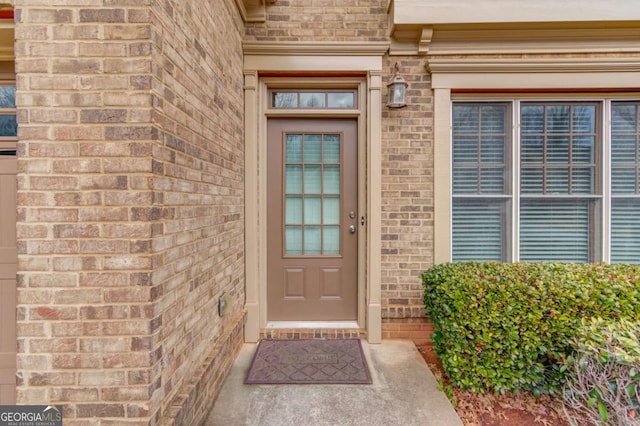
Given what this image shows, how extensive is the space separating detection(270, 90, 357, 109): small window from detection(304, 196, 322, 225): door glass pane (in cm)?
98

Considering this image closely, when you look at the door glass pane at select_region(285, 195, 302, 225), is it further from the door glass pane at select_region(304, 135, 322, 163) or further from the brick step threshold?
the brick step threshold

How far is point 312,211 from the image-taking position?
3271 mm

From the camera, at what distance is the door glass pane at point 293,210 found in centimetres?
327

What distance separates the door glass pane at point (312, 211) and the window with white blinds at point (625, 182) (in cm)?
302

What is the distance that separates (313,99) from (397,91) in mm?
859

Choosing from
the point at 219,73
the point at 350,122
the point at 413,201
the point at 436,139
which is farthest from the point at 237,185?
the point at 436,139

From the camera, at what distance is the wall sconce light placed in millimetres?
2926

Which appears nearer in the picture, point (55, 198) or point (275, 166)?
point (55, 198)

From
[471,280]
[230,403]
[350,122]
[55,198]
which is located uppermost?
[350,122]

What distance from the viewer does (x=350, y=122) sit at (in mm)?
3217

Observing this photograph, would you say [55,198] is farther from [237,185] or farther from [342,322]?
[342,322]

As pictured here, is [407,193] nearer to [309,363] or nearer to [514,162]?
[514,162]

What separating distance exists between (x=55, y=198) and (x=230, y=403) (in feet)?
5.55

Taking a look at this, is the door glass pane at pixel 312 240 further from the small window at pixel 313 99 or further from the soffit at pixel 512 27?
the soffit at pixel 512 27
